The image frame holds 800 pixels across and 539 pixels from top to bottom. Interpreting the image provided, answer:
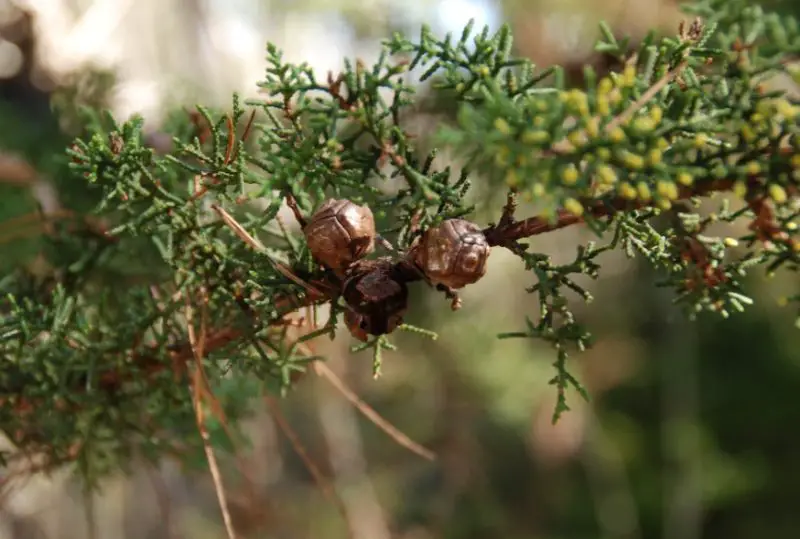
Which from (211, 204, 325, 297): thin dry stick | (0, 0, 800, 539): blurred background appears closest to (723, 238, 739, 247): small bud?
(211, 204, 325, 297): thin dry stick

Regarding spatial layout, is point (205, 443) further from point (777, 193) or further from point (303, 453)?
point (777, 193)

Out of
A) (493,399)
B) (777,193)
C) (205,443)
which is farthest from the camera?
(493,399)

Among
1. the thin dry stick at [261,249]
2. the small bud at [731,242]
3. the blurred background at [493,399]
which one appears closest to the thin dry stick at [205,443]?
the thin dry stick at [261,249]

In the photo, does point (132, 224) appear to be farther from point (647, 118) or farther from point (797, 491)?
point (797, 491)

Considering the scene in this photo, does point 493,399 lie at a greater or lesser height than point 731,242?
greater

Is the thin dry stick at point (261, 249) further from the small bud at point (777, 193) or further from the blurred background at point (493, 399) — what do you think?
the blurred background at point (493, 399)

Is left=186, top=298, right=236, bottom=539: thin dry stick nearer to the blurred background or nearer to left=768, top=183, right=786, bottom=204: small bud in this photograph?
left=768, top=183, right=786, bottom=204: small bud

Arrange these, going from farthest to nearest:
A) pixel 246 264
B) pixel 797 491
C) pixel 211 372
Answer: pixel 797 491, pixel 211 372, pixel 246 264

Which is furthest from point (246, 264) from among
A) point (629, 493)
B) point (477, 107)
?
point (629, 493)

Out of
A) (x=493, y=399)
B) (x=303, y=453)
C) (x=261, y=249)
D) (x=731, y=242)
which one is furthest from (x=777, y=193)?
(x=493, y=399)
